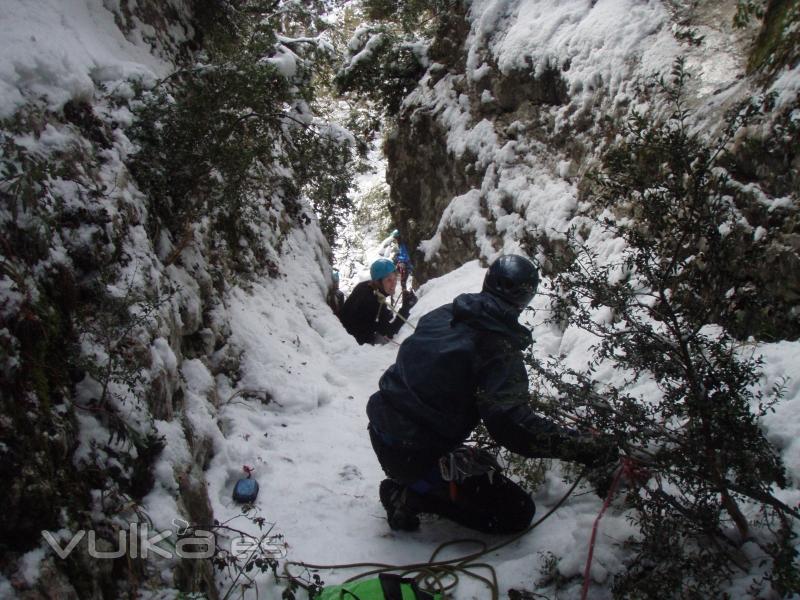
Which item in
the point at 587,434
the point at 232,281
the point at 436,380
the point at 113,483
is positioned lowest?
the point at 587,434

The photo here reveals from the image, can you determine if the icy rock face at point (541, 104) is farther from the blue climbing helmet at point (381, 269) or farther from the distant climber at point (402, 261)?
the blue climbing helmet at point (381, 269)

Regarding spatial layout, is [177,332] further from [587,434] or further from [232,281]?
[587,434]

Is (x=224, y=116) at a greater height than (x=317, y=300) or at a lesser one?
lesser

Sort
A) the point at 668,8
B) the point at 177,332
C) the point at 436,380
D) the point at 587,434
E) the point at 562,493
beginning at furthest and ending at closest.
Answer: the point at 668,8
the point at 177,332
the point at 562,493
the point at 436,380
the point at 587,434

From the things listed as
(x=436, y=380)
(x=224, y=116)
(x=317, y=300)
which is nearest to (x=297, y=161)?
(x=224, y=116)

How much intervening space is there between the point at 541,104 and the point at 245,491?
6.01m

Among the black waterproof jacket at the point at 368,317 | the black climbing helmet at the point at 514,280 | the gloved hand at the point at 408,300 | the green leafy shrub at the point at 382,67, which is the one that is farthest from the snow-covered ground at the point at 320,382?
the green leafy shrub at the point at 382,67

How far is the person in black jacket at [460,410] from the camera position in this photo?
2721 mm

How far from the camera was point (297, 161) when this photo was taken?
17.9 ft

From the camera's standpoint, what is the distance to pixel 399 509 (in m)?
3.12

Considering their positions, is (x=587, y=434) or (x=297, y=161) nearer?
(x=587, y=434)

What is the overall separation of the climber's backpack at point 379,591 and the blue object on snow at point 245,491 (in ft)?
3.77

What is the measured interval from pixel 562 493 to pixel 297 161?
4037 mm

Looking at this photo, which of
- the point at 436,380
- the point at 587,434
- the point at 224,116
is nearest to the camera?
the point at 587,434
